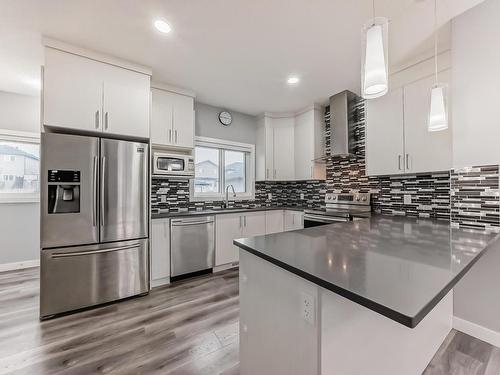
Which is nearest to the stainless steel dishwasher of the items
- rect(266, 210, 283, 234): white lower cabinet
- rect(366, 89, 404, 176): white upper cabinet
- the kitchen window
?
the kitchen window

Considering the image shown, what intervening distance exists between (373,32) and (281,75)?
1.84 metres

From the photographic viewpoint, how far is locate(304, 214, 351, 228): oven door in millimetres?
2891

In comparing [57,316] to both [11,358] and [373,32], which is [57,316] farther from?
[373,32]

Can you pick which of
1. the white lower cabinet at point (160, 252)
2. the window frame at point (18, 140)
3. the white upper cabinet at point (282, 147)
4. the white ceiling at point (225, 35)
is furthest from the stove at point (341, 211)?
the window frame at point (18, 140)

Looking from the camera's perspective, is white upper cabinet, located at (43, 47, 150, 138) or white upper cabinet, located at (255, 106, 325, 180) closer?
white upper cabinet, located at (43, 47, 150, 138)

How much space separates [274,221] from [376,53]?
307 cm

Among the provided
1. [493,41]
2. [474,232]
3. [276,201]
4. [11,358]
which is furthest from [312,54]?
[11,358]

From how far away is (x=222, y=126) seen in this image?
13.1ft

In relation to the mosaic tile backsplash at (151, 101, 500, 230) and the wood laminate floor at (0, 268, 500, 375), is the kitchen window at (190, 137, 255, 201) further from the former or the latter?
the wood laminate floor at (0, 268, 500, 375)

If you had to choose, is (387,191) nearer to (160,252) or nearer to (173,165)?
(173,165)

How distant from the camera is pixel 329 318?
0.86 metres

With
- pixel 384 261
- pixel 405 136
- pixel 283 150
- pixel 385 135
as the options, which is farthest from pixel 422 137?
pixel 283 150

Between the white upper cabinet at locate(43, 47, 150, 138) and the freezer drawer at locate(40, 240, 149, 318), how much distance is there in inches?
49.4

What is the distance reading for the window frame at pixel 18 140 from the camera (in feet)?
10.6
